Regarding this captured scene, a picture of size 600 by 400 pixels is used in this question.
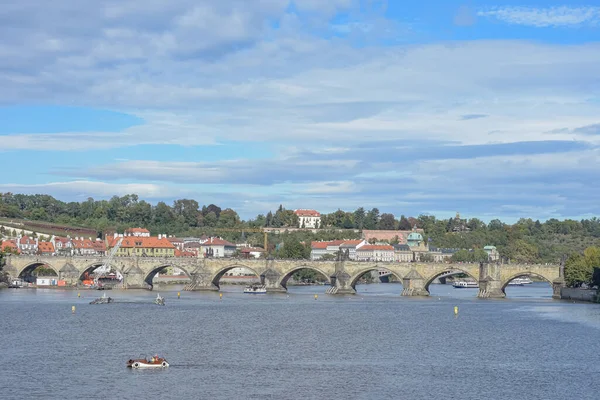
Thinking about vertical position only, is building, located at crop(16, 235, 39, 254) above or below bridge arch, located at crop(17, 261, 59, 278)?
above

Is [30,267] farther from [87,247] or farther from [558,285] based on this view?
[558,285]

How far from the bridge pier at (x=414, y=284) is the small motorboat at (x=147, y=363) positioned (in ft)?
234

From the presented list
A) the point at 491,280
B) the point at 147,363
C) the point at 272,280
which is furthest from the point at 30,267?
the point at 147,363

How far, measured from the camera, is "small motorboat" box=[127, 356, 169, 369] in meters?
55.4

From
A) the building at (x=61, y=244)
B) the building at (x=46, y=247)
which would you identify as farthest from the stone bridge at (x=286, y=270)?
the building at (x=46, y=247)

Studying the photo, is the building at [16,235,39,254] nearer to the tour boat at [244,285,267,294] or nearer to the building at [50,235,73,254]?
the building at [50,235,73,254]

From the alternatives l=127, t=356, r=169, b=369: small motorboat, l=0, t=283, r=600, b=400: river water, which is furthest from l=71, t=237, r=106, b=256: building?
l=127, t=356, r=169, b=369: small motorboat

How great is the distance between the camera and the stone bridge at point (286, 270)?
4811 inches

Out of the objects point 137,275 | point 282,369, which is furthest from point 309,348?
point 137,275

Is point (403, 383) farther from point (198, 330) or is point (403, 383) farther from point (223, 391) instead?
point (198, 330)

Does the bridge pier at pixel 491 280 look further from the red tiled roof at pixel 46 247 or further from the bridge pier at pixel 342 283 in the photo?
the red tiled roof at pixel 46 247

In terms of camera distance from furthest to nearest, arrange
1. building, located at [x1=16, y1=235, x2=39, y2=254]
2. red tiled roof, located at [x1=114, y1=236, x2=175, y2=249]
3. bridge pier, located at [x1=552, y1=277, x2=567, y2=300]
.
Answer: building, located at [x1=16, y1=235, x2=39, y2=254]
red tiled roof, located at [x1=114, y1=236, x2=175, y2=249]
bridge pier, located at [x1=552, y1=277, x2=567, y2=300]

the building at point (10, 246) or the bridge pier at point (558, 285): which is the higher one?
the building at point (10, 246)

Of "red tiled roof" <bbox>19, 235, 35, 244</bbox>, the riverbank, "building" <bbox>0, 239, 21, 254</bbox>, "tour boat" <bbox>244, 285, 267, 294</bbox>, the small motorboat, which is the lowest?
the small motorboat
